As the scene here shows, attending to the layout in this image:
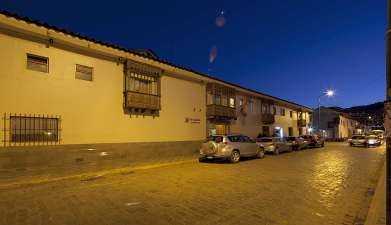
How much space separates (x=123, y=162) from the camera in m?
14.7

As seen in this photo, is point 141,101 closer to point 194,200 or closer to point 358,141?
point 194,200

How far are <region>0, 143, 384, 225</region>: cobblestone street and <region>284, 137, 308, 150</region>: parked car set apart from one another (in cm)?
1649

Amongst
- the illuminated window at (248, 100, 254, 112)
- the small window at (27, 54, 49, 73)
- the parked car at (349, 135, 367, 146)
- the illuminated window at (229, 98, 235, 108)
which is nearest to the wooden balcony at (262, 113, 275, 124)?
the illuminated window at (248, 100, 254, 112)

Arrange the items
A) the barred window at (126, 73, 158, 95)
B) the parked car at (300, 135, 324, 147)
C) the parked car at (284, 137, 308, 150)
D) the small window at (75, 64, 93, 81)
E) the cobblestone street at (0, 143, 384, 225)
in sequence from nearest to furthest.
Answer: the cobblestone street at (0, 143, 384, 225)
the small window at (75, 64, 93, 81)
the barred window at (126, 73, 158, 95)
the parked car at (284, 137, 308, 150)
the parked car at (300, 135, 324, 147)

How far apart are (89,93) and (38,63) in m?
2.46

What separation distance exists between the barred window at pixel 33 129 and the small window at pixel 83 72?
224cm

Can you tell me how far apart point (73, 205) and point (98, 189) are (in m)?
2.08

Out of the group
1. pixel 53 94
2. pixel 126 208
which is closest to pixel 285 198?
pixel 126 208

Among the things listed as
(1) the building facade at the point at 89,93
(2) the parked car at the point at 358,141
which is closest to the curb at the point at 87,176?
(1) the building facade at the point at 89,93

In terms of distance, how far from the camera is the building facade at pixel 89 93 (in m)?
10.9

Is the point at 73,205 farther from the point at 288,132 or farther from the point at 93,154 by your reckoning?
the point at 288,132

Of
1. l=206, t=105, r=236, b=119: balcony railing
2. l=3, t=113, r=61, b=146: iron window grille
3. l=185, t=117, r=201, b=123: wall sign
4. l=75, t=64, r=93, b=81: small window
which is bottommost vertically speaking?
l=3, t=113, r=61, b=146: iron window grille

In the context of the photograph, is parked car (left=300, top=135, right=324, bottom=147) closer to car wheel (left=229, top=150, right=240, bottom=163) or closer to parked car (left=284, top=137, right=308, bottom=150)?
parked car (left=284, top=137, right=308, bottom=150)

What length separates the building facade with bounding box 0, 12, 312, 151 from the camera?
35.6 feet
